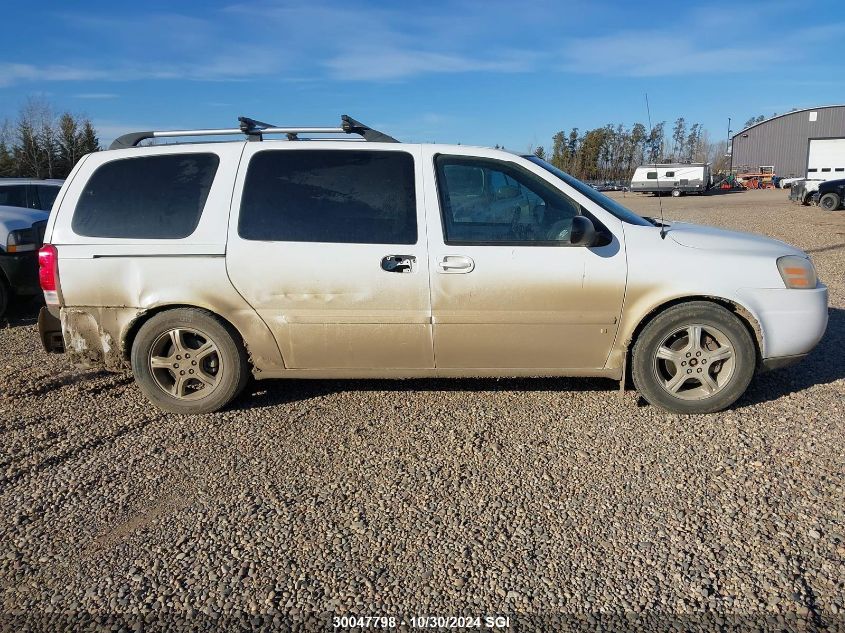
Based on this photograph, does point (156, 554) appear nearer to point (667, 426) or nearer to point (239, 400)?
point (239, 400)

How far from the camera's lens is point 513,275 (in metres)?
4.11

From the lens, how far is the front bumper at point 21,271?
738 centimetres

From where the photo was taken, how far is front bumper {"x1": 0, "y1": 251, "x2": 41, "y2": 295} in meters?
7.38

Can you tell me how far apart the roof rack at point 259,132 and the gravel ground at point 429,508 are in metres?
1.91

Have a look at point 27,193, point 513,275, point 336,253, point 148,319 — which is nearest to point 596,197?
point 513,275

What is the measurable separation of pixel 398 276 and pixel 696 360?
81.5 inches

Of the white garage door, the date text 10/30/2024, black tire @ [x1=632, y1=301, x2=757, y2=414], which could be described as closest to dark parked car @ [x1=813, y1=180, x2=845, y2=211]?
the white garage door

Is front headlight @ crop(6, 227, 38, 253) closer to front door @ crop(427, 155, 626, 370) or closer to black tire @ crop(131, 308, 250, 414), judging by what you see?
black tire @ crop(131, 308, 250, 414)

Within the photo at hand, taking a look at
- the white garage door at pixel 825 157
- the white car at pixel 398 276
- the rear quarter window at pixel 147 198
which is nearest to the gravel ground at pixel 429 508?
the white car at pixel 398 276

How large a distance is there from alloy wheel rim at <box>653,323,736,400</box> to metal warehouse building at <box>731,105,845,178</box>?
73528 mm

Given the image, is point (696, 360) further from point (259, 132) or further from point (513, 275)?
point (259, 132)

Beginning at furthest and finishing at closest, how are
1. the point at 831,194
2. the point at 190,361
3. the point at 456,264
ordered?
the point at 831,194 → the point at 190,361 → the point at 456,264

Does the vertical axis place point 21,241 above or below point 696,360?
above

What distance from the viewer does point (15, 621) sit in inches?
97.9
